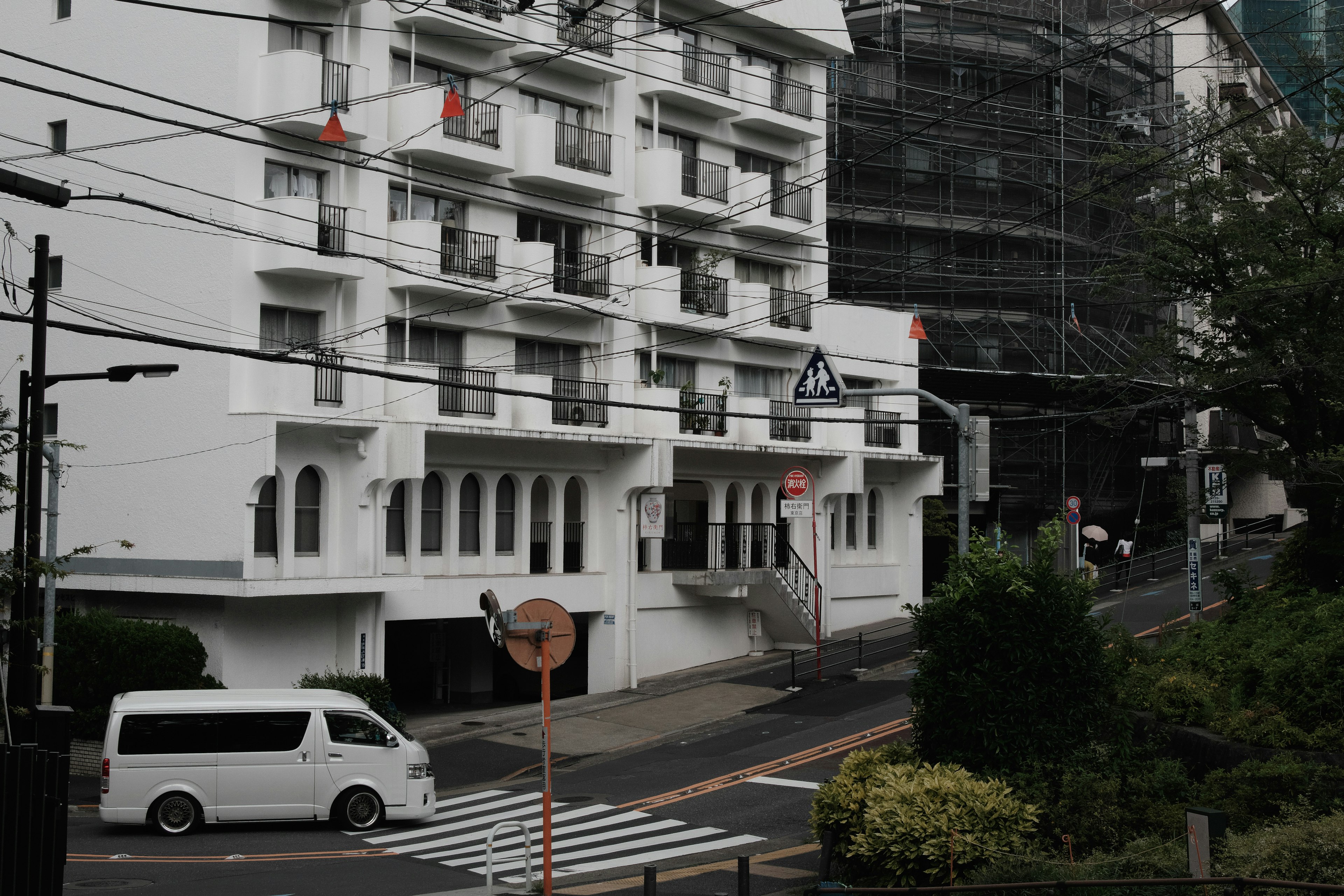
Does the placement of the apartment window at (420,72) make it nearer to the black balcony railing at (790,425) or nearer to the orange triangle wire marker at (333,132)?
the orange triangle wire marker at (333,132)

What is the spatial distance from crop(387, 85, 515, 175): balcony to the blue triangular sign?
32.2ft

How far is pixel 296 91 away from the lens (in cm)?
2750

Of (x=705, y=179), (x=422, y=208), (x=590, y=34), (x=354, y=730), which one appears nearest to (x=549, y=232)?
(x=422, y=208)

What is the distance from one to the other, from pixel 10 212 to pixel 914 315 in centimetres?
2331

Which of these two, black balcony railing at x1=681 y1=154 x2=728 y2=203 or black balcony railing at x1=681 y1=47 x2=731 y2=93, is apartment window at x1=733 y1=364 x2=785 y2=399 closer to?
black balcony railing at x1=681 y1=154 x2=728 y2=203

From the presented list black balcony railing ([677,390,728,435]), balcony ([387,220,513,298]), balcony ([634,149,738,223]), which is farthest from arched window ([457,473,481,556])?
balcony ([634,149,738,223])

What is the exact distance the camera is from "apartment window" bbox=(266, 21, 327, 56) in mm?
28477

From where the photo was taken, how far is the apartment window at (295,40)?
2848 cm

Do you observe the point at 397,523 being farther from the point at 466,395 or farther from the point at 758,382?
the point at 758,382

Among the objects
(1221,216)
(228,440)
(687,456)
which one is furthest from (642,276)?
(1221,216)

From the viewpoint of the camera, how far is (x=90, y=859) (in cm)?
1883

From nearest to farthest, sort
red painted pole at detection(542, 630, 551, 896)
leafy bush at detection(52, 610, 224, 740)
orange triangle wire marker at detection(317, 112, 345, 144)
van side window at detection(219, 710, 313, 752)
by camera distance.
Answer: red painted pole at detection(542, 630, 551, 896) → van side window at detection(219, 710, 313, 752) → orange triangle wire marker at detection(317, 112, 345, 144) → leafy bush at detection(52, 610, 224, 740)

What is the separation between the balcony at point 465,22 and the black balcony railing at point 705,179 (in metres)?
6.50

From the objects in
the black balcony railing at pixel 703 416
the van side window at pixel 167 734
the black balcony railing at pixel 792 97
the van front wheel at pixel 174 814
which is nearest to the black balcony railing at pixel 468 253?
the black balcony railing at pixel 703 416
